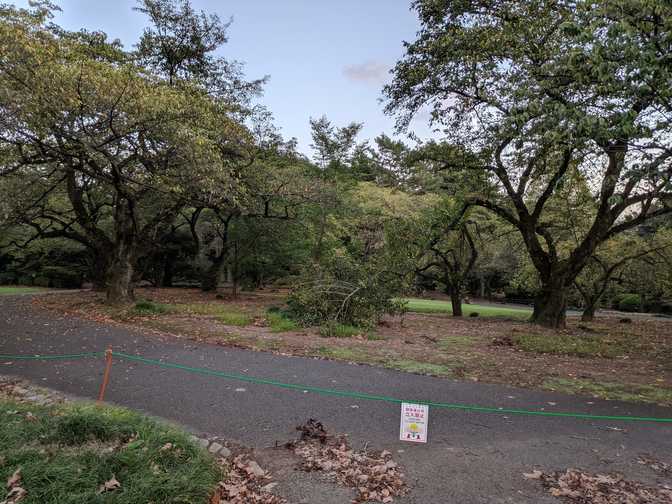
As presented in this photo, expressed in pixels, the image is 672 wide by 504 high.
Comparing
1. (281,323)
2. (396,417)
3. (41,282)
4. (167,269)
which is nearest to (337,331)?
(281,323)

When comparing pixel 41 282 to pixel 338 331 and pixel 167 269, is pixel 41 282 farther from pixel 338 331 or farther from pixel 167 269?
pixel 338 331

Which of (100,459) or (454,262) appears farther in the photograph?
(454,262)

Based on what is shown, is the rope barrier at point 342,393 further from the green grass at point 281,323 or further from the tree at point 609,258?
the tree at point 609,258

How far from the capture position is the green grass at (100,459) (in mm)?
2834

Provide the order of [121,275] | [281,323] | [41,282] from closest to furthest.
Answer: [281,323] < [121,275] < [41,282]

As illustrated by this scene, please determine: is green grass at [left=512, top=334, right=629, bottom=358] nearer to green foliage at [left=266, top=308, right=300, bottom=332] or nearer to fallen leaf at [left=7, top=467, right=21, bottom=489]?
green foliage at [left=266, top=308, right=300, bottom=332]

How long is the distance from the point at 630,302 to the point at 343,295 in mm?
30154

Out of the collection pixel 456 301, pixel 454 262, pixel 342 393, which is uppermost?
pixel 454 262

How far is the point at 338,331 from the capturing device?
1034 cm

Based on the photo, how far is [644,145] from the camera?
6.26 meters

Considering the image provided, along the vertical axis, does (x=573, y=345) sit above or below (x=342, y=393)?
above

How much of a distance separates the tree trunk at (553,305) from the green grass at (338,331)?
6925mm

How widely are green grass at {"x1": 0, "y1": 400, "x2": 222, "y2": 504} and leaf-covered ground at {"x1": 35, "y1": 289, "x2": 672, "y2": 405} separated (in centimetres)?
427

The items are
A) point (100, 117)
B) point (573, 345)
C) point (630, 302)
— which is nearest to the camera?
point (100, 117)
